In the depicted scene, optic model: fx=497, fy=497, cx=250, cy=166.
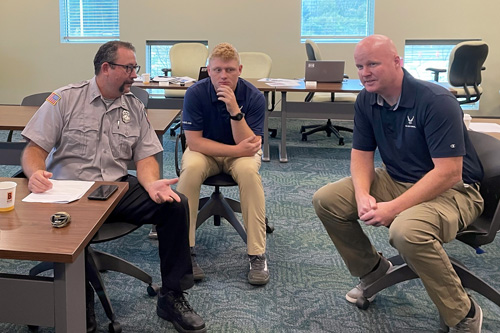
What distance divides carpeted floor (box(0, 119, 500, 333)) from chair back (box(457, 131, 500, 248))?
0.38m

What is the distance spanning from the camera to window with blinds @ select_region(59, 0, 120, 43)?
22.1 ft

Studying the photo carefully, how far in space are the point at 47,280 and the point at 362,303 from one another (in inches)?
52.3

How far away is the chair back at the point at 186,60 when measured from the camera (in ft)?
18.4

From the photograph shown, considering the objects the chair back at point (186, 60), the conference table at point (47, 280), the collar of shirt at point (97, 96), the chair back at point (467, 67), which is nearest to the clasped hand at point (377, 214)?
the conference table at point (47, 280)

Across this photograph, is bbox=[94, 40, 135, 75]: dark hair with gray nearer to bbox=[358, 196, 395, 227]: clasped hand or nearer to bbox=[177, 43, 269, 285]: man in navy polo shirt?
bbox=[177, 43, 269, 285]: man in navy polo shirt

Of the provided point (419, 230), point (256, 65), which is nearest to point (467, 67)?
point (256, 65)

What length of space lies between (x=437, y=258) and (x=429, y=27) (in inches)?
204

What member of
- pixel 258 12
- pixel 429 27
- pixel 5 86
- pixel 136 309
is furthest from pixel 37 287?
pixel 5 86

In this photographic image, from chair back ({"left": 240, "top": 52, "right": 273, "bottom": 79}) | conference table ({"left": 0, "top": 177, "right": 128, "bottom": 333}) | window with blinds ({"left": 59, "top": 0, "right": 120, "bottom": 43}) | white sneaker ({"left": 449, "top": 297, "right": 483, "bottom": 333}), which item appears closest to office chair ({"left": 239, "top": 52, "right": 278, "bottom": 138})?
chair back ({"left": 240, "top": 52, "right": 273, "bottom": 79})

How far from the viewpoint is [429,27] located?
6.21 meters

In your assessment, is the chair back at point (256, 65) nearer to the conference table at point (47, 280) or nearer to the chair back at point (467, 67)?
the chair back at point (467, 67)

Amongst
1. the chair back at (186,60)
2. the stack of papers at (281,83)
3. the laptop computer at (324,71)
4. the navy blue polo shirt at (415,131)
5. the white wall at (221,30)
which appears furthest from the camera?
the white wall at (221,30)

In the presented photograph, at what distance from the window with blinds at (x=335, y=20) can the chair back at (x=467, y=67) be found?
1555mm

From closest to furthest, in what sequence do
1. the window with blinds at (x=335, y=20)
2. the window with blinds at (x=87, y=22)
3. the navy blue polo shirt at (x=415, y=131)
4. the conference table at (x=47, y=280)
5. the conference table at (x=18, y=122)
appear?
the conference table at (x=47, y=280)
the navy blue polo shirt at (x=415, y=131)
the conference table at (x=18, y=122)
the window with blinds at (x=335, y=20)
the window with blinds at (x=87, y=22)
